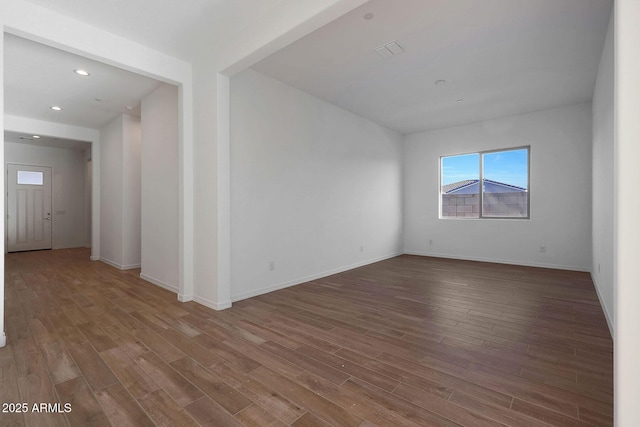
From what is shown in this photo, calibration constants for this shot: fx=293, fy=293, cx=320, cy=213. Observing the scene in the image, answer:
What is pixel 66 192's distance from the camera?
8.20m

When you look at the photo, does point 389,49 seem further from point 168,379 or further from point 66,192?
point 66,192

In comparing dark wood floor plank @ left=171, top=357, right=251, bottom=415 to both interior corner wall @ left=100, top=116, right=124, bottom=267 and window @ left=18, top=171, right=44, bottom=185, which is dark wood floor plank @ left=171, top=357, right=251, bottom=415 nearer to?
interior corner wall @ left=100, top=116, right=124, bottom=267

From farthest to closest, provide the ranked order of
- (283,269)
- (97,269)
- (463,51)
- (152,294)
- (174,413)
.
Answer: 1. (97,269)
2. (283,269)
3. (152,294)
4. (463,51)
5. (174,413)

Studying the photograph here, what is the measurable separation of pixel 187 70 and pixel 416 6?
2.62 metres

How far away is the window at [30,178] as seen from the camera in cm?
749

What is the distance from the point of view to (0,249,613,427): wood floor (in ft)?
5.18

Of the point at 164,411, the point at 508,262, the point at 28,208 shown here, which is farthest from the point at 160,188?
the point at 508,262

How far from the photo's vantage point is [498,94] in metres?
4.63

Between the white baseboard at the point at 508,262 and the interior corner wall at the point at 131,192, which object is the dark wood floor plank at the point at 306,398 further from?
the white baseboard at the point at 508,262

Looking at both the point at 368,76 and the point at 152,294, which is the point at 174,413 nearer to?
the point at 152,294

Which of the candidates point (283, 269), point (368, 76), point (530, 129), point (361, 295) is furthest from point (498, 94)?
point (283, 269)

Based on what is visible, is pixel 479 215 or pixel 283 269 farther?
pixel 479 215

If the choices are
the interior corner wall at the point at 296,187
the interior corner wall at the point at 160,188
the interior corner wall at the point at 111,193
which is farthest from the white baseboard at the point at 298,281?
the interior corner wall at the point at 111,193

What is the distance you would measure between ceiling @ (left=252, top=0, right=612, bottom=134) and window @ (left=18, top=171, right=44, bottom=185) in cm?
781
